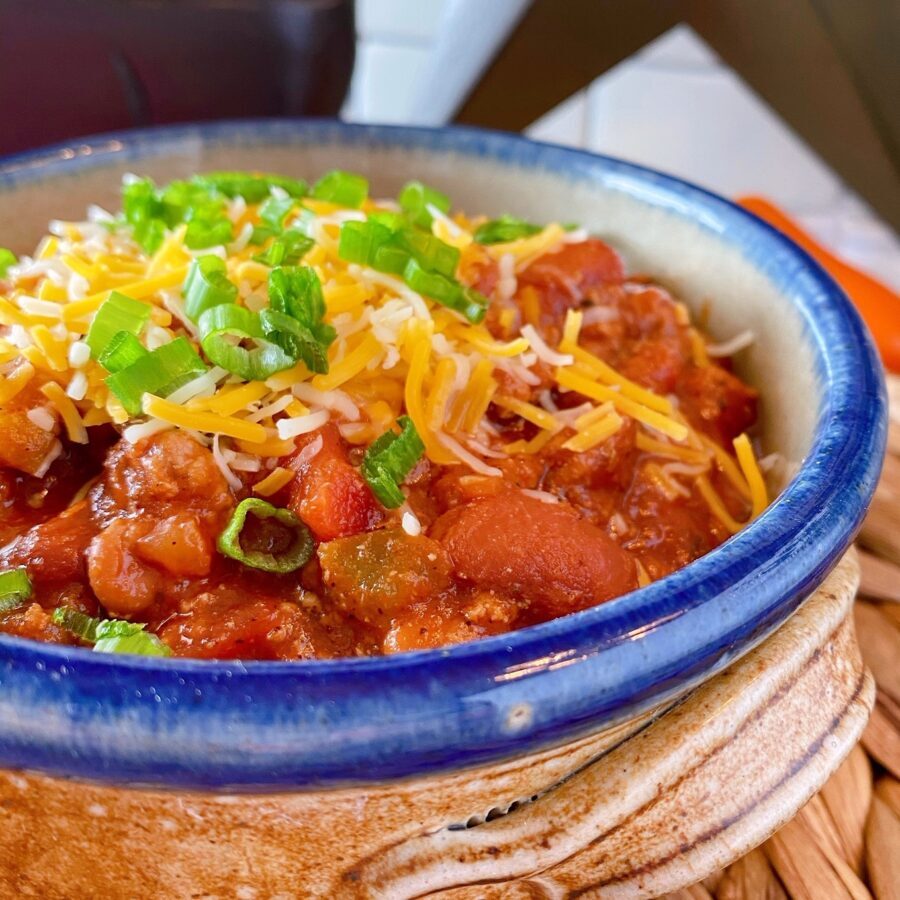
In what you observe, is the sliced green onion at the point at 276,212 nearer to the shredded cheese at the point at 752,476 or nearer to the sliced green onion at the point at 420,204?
the sliced green onion at the point at 420,204

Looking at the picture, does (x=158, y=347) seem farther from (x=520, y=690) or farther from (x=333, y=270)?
(x=520, y=690)

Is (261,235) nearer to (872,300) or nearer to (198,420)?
(198,420)

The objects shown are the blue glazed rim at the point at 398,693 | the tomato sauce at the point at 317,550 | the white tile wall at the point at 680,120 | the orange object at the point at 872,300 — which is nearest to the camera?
the blue glazed rim at the point at 398,693

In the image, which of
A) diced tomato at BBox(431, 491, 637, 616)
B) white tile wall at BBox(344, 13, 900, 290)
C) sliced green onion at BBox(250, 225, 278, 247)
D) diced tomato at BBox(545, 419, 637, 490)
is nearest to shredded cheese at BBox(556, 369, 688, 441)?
diced tomato at BBox(545, 419, 637, 490)

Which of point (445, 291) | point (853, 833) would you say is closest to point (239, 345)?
point (445, 291)

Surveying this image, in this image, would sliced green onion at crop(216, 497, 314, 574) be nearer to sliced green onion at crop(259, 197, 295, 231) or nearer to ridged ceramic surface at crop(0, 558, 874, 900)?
ridged ceramic surface at crop(0, 558, 874, 900)

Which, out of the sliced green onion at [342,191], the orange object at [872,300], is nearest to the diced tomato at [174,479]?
the sliced green onion at [342,191]
